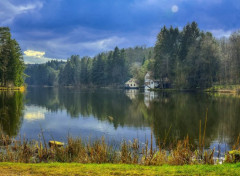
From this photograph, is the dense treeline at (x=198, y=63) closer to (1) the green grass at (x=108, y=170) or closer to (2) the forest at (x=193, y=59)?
(2) the forest at (x=193, y=59)

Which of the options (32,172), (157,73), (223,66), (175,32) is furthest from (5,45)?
(32,172)

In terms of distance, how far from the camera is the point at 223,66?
259ft

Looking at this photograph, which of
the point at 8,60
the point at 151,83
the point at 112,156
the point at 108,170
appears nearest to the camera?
the point at 108,170

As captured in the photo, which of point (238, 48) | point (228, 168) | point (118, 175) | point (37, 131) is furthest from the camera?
point (238, 48)

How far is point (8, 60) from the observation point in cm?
7762

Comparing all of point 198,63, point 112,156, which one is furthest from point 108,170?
point 198,63

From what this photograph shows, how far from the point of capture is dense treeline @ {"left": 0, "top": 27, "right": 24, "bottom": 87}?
251ft

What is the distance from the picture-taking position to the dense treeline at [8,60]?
76375 millimetres

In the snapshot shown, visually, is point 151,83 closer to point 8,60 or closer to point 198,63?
point 198,63

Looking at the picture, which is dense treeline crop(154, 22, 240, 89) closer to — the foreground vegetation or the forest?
the forest

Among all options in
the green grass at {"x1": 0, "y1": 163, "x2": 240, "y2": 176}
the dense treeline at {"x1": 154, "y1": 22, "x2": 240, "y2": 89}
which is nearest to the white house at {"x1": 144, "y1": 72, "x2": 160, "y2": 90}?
the dense treeline at {"x1": 154, "y1": 22, "x2": 240, "y2": 89}

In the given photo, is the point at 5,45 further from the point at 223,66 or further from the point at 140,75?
the point at 223,66

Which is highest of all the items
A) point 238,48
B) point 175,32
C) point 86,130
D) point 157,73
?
point 175,32

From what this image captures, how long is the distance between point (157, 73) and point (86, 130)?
2922 inches
